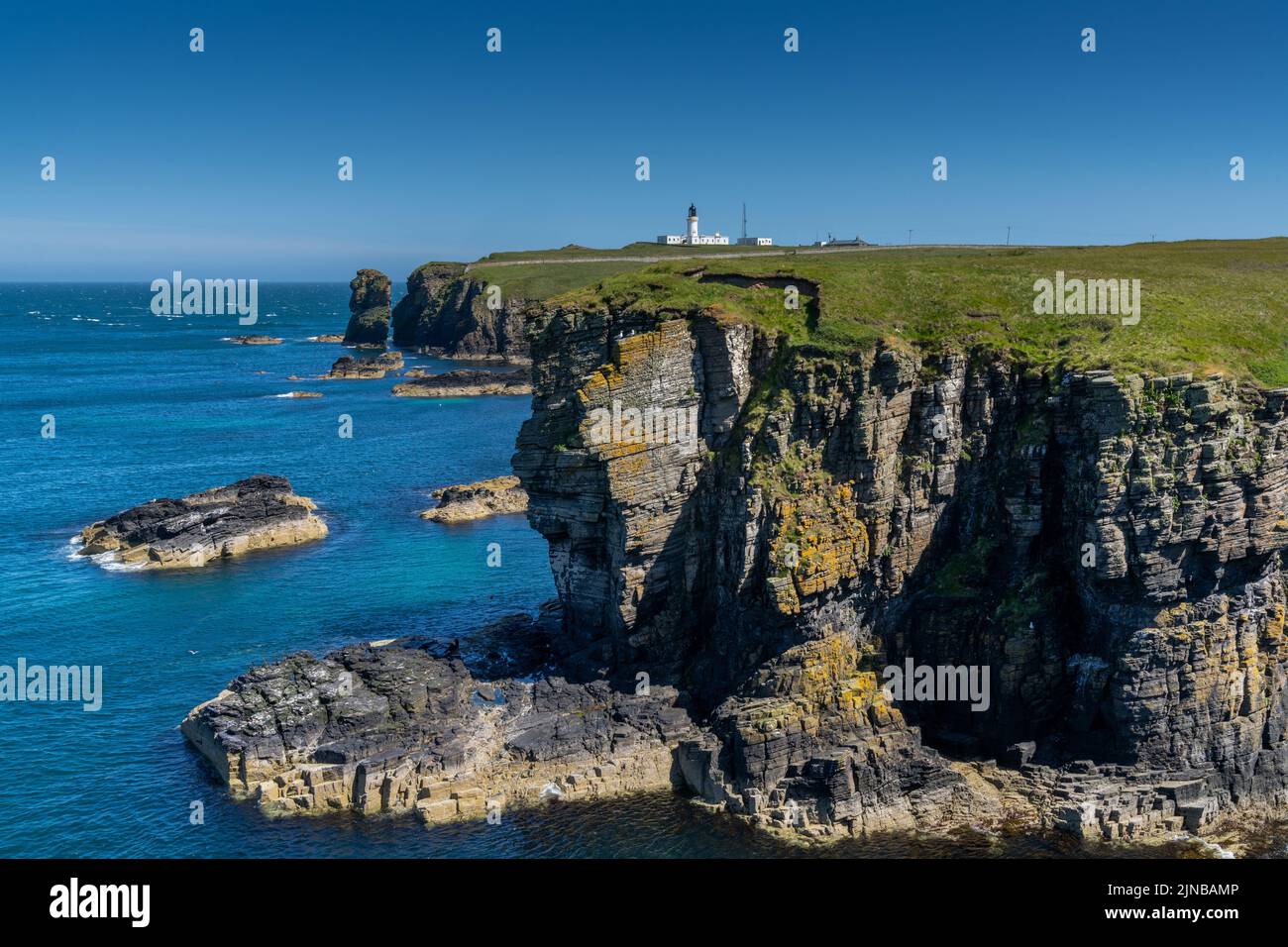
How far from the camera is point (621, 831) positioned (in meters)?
38.6

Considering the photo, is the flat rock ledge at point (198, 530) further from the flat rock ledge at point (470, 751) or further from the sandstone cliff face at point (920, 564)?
the sandstone cliff face at point (920, 564)

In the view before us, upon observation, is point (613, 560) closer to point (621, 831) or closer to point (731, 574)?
point (731, 574)

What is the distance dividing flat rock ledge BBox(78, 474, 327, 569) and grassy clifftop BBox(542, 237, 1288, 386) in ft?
124

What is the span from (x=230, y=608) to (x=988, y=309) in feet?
155

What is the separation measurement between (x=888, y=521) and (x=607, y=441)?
41.1 ft

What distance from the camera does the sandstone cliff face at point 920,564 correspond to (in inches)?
1511

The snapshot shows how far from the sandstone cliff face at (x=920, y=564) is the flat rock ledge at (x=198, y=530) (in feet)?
115

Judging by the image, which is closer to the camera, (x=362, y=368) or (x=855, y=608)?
(x=855, y=608)

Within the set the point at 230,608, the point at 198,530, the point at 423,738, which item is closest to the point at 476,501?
the point at 198,530

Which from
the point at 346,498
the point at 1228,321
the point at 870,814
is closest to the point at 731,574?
the point at 870,814

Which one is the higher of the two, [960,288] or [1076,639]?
[960,288]

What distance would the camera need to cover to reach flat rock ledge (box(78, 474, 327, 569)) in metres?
71.6

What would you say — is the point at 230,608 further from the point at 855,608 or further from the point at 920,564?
the point at 920,564

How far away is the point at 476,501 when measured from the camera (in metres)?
84.0
